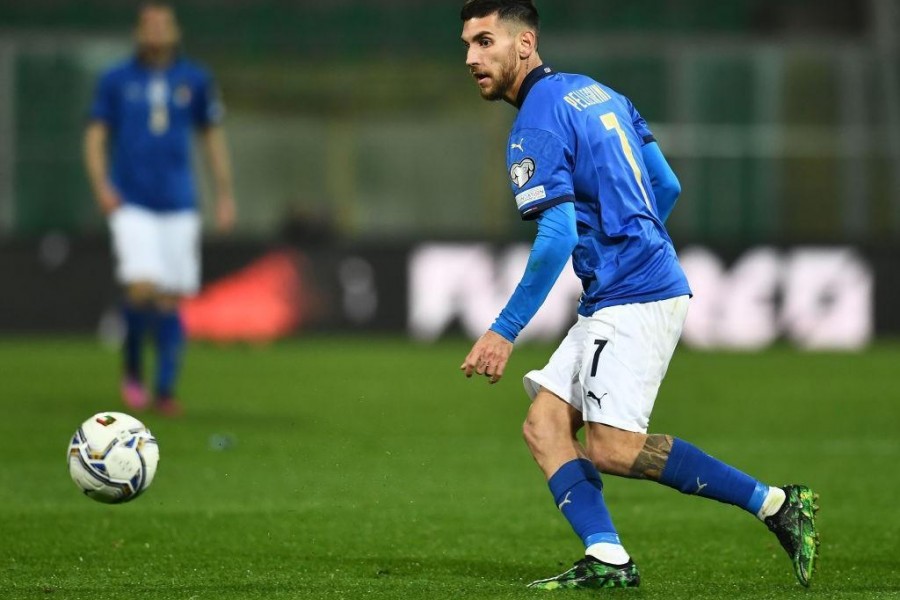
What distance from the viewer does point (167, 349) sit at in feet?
33.2

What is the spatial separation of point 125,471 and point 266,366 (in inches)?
337

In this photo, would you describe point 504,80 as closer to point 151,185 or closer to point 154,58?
point 151,185

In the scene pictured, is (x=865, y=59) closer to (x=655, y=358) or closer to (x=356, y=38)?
(x=356, y=38)

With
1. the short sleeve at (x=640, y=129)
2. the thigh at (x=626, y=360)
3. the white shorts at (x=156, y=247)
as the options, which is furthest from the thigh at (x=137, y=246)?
the thigh at (x=626, y=360)

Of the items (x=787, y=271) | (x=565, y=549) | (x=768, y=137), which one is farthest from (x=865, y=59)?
(x=565, y=549)

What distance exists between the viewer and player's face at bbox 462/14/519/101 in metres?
5.15

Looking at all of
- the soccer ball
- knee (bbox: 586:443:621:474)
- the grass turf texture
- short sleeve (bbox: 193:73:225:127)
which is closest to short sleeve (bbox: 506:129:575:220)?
knee (bbox: 586:443:621:474)

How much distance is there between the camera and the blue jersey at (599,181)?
501cm

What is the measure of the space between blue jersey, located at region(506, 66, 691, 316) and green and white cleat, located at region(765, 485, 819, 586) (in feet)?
2.42

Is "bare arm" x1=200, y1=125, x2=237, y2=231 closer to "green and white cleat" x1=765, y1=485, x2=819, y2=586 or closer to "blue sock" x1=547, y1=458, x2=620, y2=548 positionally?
"blue sock" x1=547, y1=458, x2=620, y2=548

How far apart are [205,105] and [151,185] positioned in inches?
25.1

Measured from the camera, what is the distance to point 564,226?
4.91 metres

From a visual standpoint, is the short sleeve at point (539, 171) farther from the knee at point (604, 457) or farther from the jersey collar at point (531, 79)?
the knee at point (604, 457)

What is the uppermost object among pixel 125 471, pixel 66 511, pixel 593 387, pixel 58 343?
pixel 593 387
